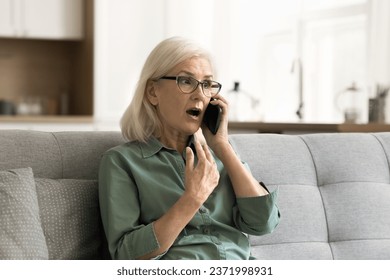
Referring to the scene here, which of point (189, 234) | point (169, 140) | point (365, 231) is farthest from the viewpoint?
point (365, 231)

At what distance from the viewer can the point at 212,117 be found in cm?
220

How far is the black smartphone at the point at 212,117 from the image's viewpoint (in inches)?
85.7

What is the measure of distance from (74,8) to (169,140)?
4.02 metres

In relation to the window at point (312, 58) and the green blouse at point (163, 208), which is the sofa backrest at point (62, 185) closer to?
the green blouse at point (163, 208)

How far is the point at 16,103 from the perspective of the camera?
6.13 metres

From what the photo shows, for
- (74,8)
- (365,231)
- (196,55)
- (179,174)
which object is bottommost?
(365,231)

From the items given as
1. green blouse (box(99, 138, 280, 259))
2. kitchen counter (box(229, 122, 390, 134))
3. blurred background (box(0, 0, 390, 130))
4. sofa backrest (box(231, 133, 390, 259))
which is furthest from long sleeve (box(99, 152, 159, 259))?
blurred background (box(0, 0, 390, 130))

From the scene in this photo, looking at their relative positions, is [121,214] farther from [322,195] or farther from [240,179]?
[322,195]

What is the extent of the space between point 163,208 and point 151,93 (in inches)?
14.7

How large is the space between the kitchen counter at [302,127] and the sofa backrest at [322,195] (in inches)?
52.6

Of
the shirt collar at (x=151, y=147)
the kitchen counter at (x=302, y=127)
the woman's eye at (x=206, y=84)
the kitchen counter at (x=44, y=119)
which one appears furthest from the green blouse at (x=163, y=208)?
the kitchen counter at (x=44, y=119)
